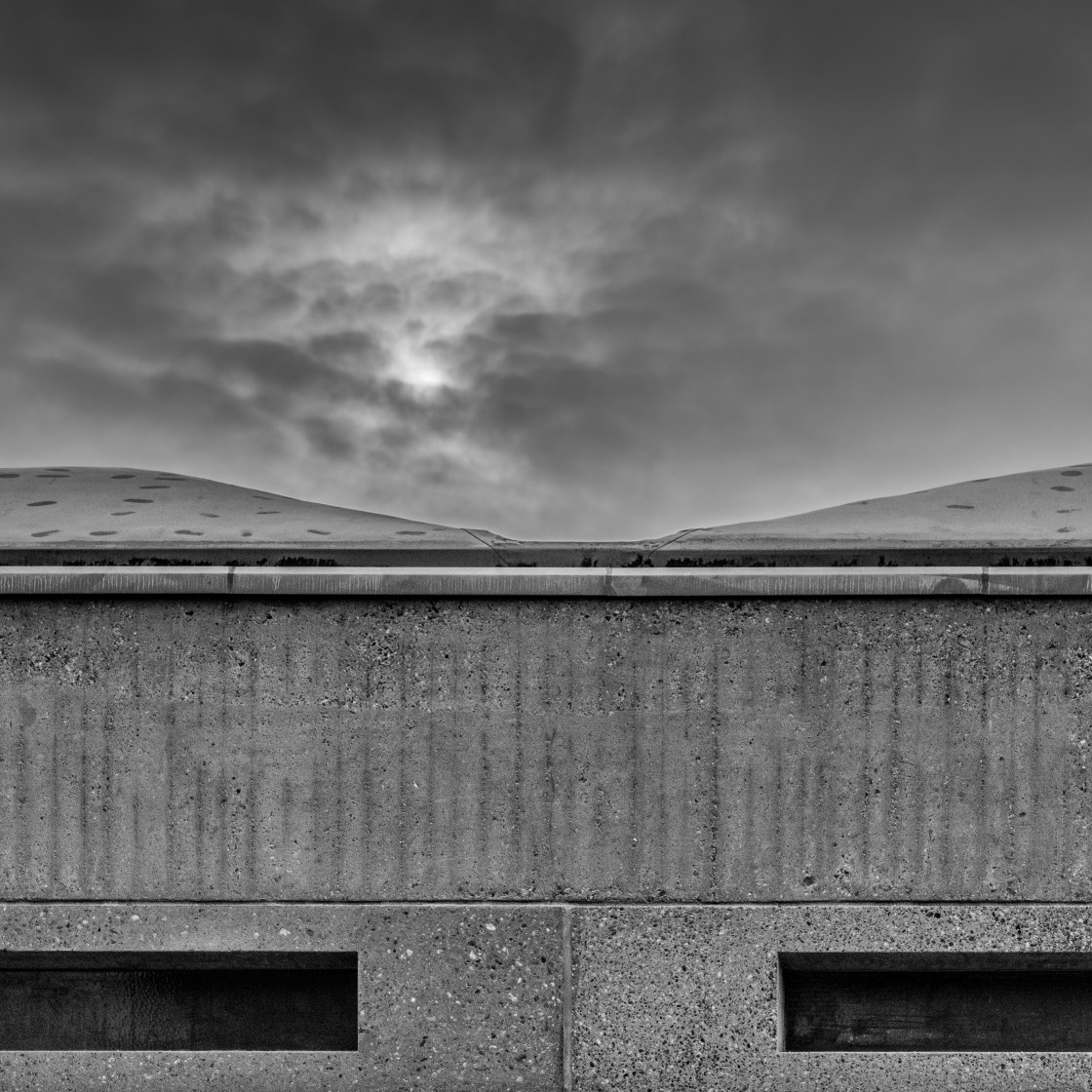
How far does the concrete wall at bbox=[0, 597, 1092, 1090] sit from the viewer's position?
4.38 m

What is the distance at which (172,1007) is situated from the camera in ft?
15.3

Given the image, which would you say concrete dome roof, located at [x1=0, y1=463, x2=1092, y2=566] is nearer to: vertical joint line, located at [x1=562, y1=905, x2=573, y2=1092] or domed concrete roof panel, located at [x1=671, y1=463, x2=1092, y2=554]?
domed concrete roof panel, located at [x1=671, y1=463, x2=1092, y2=554]

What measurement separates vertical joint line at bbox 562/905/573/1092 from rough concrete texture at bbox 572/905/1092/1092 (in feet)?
0.09

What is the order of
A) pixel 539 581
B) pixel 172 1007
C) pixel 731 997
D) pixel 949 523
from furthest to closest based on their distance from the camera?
pixel 949 523 < pixel 172 1007 < pixel 539 581 < pixel 731 997

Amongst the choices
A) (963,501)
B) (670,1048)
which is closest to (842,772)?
(670,1048)

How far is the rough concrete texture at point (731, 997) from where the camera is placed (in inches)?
171

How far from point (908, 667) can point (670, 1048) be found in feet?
7.12

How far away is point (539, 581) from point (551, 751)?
0.83 m

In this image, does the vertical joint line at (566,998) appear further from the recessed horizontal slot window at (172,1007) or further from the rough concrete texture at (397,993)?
the recessed horizontal slot window at (172,1007)

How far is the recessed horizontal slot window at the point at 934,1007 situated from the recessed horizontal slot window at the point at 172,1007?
2.29 m

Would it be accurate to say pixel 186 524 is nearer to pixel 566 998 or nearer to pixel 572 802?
pixel 572 802

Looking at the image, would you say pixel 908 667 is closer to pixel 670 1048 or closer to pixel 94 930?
pixel 670 1048

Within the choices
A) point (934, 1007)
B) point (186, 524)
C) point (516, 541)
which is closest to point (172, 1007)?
point (186, 524)

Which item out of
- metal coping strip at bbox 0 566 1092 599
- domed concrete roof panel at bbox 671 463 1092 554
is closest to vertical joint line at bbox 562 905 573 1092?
metal coping strip at bbox 0 566 1092 599
